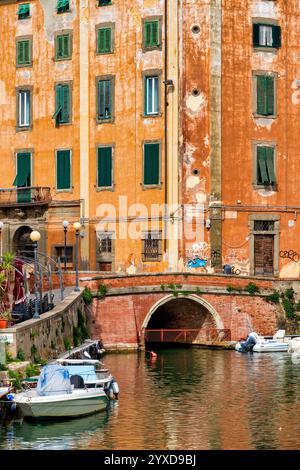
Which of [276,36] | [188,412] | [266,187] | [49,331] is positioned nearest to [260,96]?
[276,36]

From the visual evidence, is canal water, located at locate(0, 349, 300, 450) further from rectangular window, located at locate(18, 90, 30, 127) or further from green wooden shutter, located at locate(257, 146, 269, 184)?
rectangular window, located at locate(18, 90, 30, 127)

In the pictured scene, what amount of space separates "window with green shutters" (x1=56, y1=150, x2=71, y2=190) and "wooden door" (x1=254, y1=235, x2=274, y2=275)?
34.5 feet

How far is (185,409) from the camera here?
40469mm

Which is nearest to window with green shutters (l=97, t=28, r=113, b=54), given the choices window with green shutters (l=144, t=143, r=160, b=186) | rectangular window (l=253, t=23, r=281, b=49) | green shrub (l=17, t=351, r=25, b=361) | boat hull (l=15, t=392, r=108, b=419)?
window with green shutters (l=144, t=143, r=160, b=186)

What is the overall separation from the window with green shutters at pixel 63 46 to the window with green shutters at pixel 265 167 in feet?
38.2

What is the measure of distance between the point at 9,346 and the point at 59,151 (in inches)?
1059

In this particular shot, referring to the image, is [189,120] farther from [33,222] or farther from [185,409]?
[185,409]

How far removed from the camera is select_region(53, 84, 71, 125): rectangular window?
6475cm

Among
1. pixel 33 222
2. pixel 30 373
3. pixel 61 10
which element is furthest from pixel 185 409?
pixel 61 10

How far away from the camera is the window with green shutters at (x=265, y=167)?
62.1 m

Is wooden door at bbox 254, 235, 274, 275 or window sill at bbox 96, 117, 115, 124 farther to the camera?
window sill at bbox 96, 117, 115, 124

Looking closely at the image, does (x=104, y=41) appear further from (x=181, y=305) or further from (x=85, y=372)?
(x=85, y=372)

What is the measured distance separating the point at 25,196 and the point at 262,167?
13028 mm

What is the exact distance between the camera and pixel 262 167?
62062 mm
